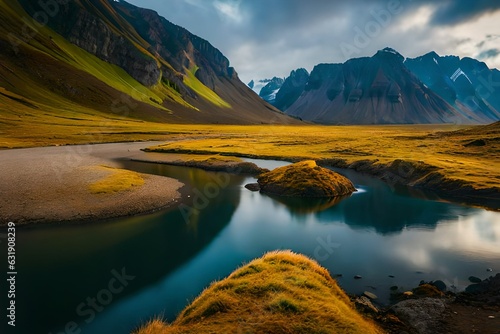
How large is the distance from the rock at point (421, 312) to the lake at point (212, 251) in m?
2.91

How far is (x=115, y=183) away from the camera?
52844 mm

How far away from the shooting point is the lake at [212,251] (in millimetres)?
23734

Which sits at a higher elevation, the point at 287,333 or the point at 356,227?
the point at 287,333

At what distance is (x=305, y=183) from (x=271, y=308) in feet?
150

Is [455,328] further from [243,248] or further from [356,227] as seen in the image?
[356,227]

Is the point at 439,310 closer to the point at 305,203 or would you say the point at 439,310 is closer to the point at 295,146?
the point at 305,203

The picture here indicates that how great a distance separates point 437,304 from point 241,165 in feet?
212

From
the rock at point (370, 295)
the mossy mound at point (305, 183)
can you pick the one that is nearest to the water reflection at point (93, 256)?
the rock at point (370, 295)

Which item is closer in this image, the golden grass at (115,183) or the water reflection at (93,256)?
the water reflection at (93,256)

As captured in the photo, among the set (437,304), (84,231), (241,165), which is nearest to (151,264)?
(84,231)

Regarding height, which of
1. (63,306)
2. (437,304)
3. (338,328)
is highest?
(338,328)

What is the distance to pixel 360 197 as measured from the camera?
60.3m

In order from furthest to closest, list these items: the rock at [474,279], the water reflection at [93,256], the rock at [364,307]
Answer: the rock at [474,279] → the water reflection at [93,256] → the rock at [364,307]

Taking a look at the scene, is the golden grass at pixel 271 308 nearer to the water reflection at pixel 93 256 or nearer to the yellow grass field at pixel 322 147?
the water reflection at pixel 93 256
